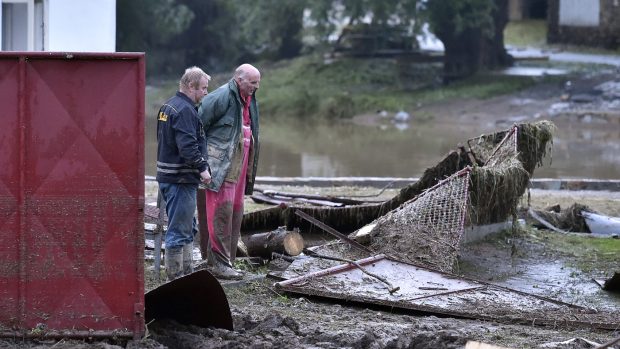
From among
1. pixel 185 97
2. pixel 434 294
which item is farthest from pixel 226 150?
pixel 434 294

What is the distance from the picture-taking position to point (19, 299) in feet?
21.7

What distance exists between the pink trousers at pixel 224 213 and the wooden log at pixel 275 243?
2.89 feet

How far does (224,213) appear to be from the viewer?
9.40 m

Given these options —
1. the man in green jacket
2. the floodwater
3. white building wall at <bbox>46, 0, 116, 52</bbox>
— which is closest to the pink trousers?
the man in green jacket

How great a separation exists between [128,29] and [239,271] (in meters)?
33.7

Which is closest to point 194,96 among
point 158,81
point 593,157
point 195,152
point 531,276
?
point 195,152

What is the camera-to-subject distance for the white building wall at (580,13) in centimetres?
4131

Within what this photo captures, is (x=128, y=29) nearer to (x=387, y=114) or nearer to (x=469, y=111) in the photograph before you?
(x=387, y=114)

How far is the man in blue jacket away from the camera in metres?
8.58

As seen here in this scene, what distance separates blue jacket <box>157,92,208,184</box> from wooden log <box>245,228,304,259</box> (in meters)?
1.83

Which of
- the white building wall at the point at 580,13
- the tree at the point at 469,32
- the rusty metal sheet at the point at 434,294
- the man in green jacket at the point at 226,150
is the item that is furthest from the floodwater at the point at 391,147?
the white building wall at the point at 580,13

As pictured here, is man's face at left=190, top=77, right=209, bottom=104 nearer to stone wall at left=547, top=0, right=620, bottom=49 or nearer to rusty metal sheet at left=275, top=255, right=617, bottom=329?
rusty metal sheet at left=275, top=255, right=617, bottom=329

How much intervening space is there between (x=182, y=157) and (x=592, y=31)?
3504 cm

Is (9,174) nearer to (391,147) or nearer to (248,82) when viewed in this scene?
(248,82)
